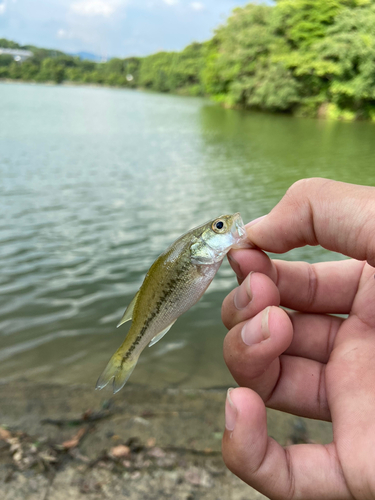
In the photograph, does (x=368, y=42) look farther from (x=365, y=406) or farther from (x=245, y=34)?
(x=365, y=406)

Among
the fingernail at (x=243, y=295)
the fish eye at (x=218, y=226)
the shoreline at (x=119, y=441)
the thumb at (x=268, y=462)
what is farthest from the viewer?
the shoreline at (x=119, y=441)

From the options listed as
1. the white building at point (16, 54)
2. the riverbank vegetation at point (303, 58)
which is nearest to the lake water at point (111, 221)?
the riverbank vegetation at point (303, 58)

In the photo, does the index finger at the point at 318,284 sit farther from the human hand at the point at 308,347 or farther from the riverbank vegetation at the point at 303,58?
the riverbank vegetation at the point at 303,58

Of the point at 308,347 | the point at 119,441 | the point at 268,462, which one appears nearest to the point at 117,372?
the point at 268,462

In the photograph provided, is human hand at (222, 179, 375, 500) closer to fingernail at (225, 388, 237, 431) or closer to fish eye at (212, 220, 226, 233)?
fingernail at (225, 388, 237, 431)

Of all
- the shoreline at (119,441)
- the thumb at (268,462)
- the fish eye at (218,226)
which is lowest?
the shoreline at (119,441)

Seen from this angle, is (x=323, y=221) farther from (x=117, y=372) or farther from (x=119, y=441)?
(x=119, y=441)

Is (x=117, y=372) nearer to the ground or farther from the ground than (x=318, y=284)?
nearer to the ground
